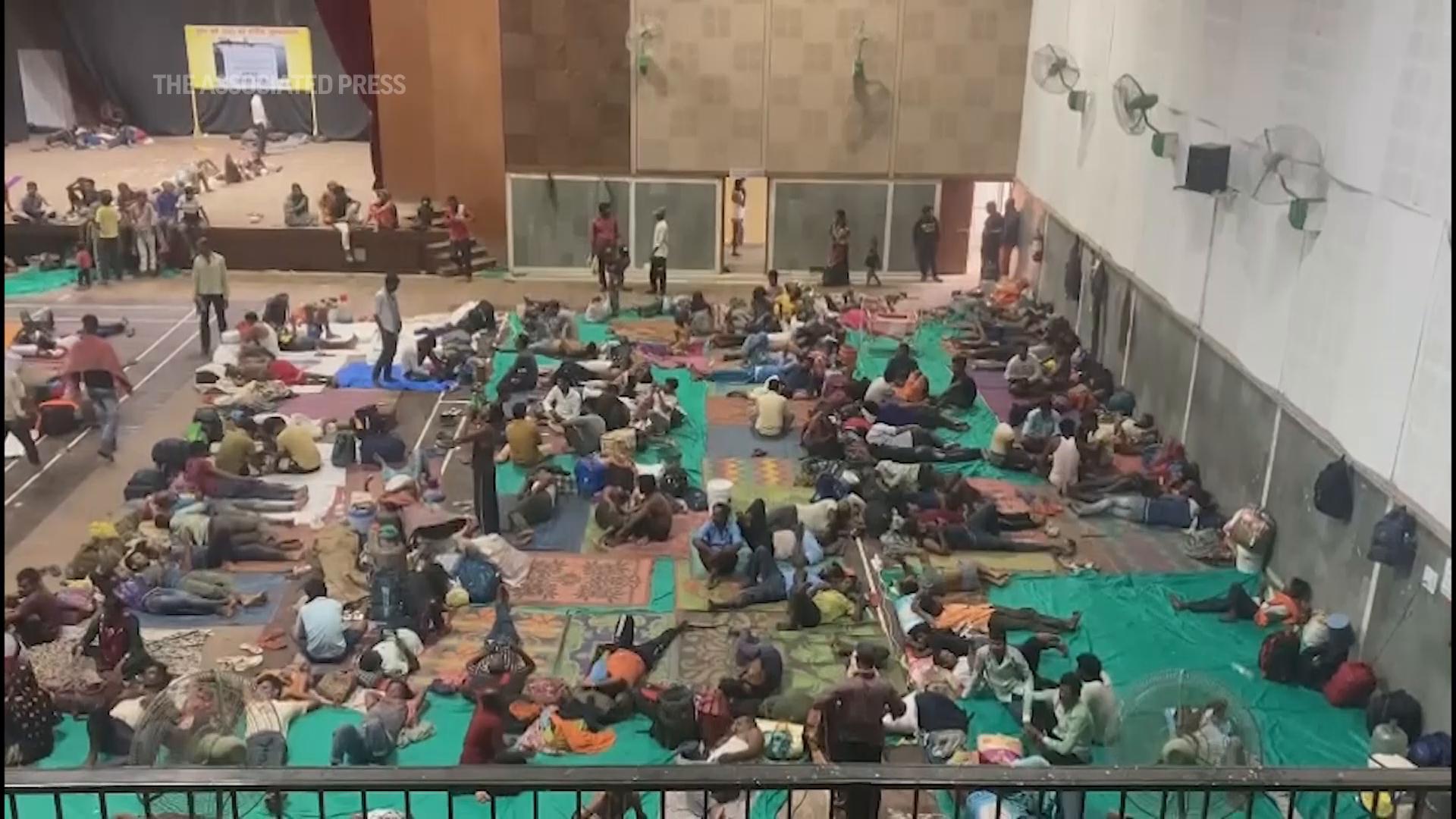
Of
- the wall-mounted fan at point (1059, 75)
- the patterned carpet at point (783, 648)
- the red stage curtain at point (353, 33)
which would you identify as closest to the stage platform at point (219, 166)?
the red stage curtain at point (353, 33)

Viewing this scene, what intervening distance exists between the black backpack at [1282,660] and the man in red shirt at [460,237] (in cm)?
1605

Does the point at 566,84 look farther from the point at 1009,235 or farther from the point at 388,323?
the point at 1009,235

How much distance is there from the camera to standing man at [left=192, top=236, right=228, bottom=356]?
695 inches

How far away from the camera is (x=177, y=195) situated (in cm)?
2302

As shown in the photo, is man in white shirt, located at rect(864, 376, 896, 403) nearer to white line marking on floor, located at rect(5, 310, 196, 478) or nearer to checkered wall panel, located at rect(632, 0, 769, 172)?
checkered wall panel, located at rect(632, 0, 769, 172)

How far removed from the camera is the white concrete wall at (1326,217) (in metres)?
9.88

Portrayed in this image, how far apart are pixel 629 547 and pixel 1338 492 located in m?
6.31

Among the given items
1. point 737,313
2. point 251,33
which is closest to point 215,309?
point 737,313

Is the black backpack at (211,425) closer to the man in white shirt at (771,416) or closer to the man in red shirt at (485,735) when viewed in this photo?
the man in white shirt at (771,416)

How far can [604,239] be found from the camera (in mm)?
21969

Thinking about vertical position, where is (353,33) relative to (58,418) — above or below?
above

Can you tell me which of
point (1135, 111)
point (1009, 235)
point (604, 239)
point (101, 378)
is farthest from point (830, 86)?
point (101, 378)

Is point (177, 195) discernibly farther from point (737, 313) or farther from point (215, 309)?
point (737, 313)

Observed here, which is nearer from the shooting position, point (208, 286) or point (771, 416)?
point (771, 416)
